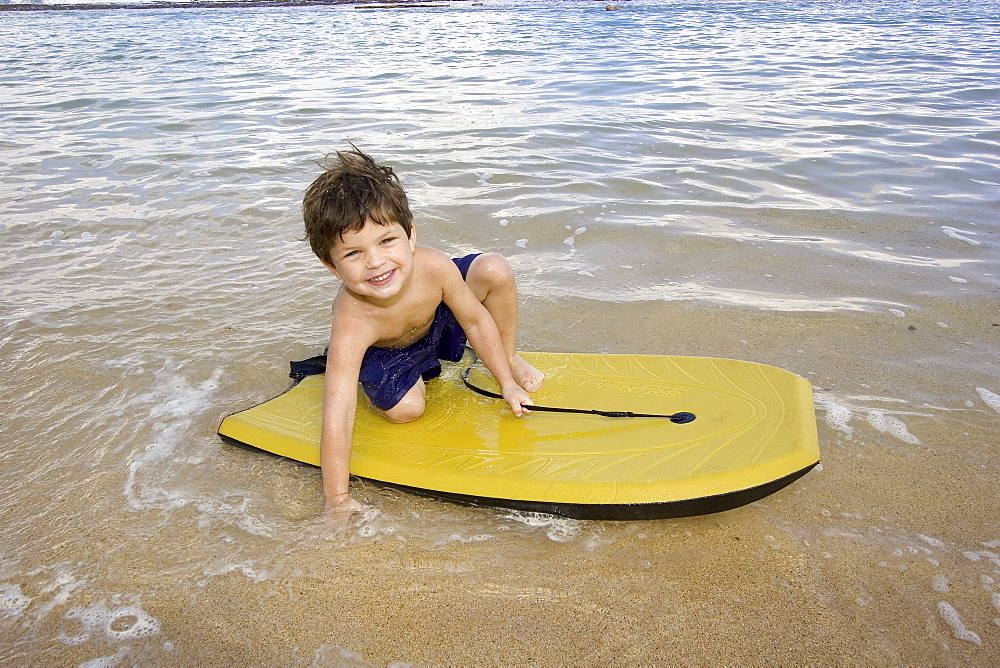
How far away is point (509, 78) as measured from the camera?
10.6m

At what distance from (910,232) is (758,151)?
79.9 inches

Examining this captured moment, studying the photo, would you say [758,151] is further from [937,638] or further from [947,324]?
[937,638]

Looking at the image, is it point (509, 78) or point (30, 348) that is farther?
point (509, 78)

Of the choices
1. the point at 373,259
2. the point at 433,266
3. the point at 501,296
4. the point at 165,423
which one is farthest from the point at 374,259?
the point at 165,423

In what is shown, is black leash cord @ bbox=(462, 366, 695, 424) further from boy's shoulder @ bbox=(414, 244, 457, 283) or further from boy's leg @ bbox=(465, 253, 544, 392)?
boy's shoulder @ bbox=(414, 244, 457, 283)

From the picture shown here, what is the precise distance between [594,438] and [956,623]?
106cm

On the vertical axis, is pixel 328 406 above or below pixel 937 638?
above

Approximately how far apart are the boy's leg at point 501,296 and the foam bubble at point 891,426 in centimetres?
120

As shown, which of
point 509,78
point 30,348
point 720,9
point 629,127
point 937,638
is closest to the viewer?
point 937,638

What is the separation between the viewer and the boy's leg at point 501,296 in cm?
268

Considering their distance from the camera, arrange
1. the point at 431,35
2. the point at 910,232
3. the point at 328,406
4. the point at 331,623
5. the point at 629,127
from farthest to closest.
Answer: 1. the point at 431,35
2. the point at 629,127
3. the point at 910,232
4. the point at 328,406
5. the point at 331,623

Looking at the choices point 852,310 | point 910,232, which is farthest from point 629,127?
point 852,310

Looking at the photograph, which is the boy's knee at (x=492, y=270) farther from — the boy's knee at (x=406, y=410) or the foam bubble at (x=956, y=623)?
the foam bubble at (x=956, y=623)

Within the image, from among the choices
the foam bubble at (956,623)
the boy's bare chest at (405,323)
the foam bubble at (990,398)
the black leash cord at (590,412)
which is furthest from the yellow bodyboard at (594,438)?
the foam bubble at (990,398)
